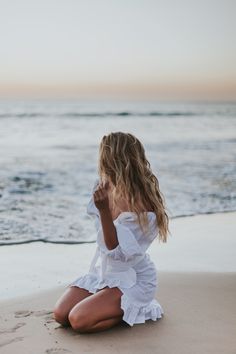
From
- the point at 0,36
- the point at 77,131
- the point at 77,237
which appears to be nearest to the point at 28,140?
the point at 77,131

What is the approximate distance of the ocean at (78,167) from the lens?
7949mm

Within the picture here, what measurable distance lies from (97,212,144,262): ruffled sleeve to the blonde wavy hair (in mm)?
122

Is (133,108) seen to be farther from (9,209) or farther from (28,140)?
(9,209)

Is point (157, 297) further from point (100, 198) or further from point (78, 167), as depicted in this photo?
point (78, 167)

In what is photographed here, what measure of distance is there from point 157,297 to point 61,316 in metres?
0.96

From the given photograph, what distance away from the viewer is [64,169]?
1398 centimetres

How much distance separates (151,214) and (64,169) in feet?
33.0

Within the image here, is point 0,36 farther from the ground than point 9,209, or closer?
farther from the ground

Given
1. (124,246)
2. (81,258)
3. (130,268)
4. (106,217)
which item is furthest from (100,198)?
(81,258)

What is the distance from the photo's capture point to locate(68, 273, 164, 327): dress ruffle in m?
3.91

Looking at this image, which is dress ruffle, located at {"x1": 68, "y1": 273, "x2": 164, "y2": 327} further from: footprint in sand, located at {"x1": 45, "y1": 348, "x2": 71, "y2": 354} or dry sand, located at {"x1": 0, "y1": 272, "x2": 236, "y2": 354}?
footprint in sand, located at {"x1": 45, "y1": 348, "x2": 71, "y2": 354}

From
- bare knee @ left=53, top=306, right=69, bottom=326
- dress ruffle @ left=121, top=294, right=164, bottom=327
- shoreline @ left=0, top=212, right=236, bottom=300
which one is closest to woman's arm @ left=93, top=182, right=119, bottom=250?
dress ruffle @ left=121, top=294, right=164, bottom=327

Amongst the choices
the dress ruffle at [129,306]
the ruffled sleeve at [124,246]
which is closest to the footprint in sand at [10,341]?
the dress ruffle at [129,306]

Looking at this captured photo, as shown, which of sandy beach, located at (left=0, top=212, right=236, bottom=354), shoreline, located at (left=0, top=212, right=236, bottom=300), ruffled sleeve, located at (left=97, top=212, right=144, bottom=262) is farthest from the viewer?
shoreline, located at (left=0, top=212, right=236, bottom=300)
